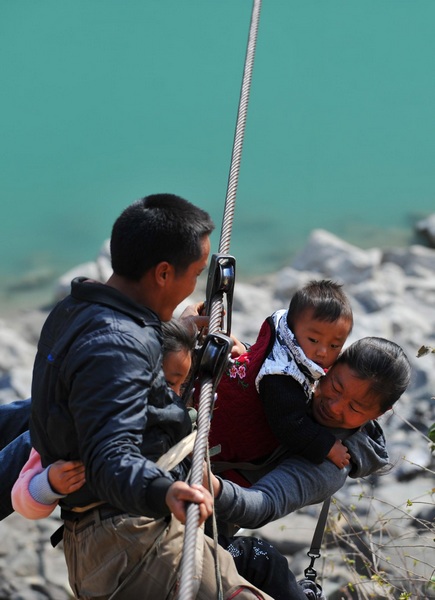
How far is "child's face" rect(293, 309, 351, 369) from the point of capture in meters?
2.56

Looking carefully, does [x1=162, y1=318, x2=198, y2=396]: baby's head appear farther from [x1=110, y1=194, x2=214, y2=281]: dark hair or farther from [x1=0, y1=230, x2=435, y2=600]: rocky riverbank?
[x1=0, y1=230, x2=435, y2=600]: rocky riverbank

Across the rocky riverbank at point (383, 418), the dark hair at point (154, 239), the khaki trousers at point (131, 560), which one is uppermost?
the dark hair at point (154, 239)

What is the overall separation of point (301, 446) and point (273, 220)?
7707 mm

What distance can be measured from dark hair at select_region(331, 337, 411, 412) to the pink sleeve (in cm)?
79

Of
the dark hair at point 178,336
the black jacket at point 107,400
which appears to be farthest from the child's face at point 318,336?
the black jacket at point 107,400

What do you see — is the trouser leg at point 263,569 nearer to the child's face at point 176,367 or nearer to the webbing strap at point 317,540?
the webbing strap at point 317,540

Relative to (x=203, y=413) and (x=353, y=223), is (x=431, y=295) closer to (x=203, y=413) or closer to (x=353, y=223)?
(x=353, y=223)

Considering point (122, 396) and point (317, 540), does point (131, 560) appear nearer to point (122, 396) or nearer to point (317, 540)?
point (122, 396)

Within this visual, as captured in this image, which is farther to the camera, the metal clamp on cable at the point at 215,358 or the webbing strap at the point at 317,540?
the webbing strap at the point at 317,540

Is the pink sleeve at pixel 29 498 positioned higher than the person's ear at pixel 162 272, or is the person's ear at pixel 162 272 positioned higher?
the person's ear at pixel 162 272

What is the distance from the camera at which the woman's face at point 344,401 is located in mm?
2510

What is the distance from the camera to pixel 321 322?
8.45ft

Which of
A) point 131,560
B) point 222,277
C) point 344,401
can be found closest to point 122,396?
point 131,560

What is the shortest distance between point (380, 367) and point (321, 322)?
0.60 feet
